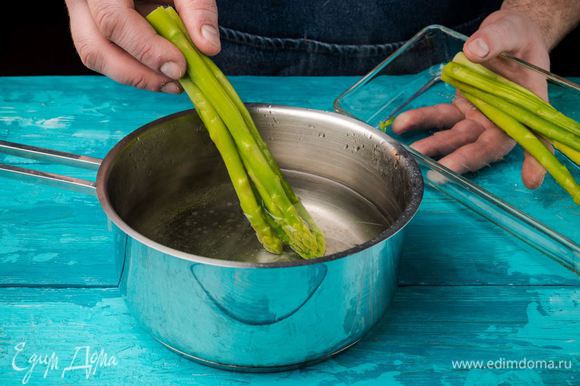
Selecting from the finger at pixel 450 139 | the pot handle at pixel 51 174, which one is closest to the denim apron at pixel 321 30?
the finger at pixel 450 139

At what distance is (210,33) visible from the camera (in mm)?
752

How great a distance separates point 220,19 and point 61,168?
45 cm

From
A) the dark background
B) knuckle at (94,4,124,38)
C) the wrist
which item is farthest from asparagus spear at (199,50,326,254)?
the dark background

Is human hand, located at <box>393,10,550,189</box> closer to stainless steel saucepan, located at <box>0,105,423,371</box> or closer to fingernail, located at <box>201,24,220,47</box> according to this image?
stainless steel saucepan, located at <box>0,105,423,371</box>

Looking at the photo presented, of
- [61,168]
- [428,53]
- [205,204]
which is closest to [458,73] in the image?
[428,53]

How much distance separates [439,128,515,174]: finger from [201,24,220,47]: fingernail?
349mm

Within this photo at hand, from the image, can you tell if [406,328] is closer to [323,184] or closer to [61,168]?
[323,184]

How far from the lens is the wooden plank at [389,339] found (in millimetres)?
634

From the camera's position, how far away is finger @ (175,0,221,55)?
748 millimetres

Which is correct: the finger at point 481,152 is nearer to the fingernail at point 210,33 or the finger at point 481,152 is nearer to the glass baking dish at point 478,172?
the glass baking dish at point 478,172

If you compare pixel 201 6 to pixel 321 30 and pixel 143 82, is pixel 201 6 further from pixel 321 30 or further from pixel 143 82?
pixel 321 30

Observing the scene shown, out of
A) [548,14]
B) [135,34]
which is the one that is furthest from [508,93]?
[135,34]

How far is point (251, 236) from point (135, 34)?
27 cm

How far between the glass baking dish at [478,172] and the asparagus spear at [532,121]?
0.03 m
